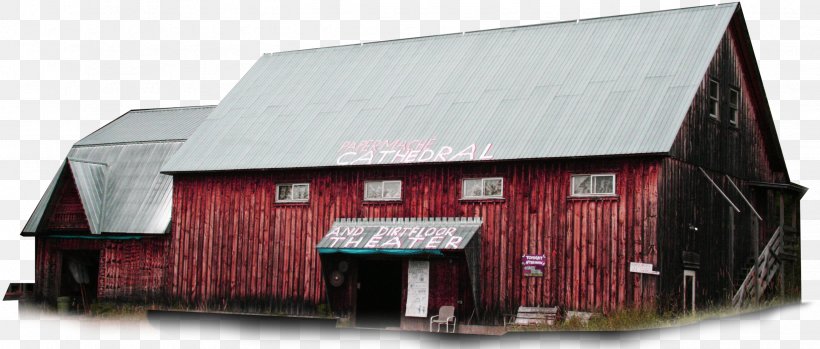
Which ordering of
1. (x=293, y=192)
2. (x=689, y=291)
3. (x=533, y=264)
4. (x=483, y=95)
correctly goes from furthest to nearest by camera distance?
(x=293, y=192)
(x=483, y=95)
(x=689, y=291)
(x=533, y=264)

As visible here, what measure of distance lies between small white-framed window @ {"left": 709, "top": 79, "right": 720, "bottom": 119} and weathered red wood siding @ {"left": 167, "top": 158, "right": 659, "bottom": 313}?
4649 millimetres

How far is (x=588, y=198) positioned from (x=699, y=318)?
430cm

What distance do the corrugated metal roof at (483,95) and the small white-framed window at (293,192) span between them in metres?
0.75

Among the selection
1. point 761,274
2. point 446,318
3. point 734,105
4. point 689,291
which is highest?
point 734,105

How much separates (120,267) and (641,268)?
A: 1866cm

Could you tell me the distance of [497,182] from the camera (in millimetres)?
33719

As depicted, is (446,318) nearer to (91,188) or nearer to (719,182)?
(719,182)

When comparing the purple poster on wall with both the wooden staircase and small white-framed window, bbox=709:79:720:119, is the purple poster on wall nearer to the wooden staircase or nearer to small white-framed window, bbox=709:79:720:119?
the wooden staircase

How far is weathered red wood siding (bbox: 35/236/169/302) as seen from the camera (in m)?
40.3

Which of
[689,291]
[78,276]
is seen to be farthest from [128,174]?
[689,291]

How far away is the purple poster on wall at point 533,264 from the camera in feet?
107

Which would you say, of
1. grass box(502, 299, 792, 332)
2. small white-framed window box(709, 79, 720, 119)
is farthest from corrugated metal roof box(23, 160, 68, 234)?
small white-framed window box(709, 79, 720, 119)

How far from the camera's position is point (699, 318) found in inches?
1264

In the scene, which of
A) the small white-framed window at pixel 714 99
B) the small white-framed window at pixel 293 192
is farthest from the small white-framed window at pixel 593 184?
the small white-framed window at pixel 293 192
